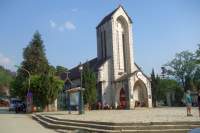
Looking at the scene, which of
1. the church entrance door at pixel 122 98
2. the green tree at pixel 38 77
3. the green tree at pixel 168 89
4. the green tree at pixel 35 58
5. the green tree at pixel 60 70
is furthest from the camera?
the green tree at pixel 60 70

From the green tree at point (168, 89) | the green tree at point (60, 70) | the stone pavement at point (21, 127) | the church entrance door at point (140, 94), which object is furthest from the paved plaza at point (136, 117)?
the green tree at point (60, 70)

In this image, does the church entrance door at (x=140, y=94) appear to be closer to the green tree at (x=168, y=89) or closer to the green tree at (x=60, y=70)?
the green tree at (x=168, y=89)

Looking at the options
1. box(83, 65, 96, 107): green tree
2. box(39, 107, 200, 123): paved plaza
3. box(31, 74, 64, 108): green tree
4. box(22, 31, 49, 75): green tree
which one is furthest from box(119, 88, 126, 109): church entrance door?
box(39, 107, 200, 123): paved plaza

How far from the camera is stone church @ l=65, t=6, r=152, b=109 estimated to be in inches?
2219

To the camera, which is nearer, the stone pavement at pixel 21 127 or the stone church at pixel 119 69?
the stone pavement at pixel 21 127

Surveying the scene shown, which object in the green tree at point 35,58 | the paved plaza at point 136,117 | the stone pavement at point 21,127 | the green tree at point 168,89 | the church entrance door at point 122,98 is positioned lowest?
the stone pavement at point 21,127

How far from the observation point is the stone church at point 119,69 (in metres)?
56.4

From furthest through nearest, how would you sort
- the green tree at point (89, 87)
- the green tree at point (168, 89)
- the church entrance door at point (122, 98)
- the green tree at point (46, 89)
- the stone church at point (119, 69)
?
the green tree at point (168, 89) → the church entrance door at point (122, 98) → the stone church at point (119, 69) → the green tree at point (46, 89) → the green tree at point (89, 87)

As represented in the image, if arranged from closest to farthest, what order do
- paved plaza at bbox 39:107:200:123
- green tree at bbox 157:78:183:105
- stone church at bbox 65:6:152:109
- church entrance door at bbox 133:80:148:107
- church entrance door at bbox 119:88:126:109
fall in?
paved plaza at bbox 39:107:200:123
stone church at bbox 65:6:152:109
church entrance door at bbox 119:88:126:109
church entrance door at bbox 133:80:148:107
green tree at bbox 157:78:183:105

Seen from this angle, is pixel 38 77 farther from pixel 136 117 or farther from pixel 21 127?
pixel 136 117

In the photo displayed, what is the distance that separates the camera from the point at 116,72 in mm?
58625

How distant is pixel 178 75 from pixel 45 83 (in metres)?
40.0

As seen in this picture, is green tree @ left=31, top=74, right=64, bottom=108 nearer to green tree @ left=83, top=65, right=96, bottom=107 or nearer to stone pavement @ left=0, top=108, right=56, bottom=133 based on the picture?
green tree @ left=83, top=65, right=96, bottom=107

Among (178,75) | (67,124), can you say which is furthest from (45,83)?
(178,75)
